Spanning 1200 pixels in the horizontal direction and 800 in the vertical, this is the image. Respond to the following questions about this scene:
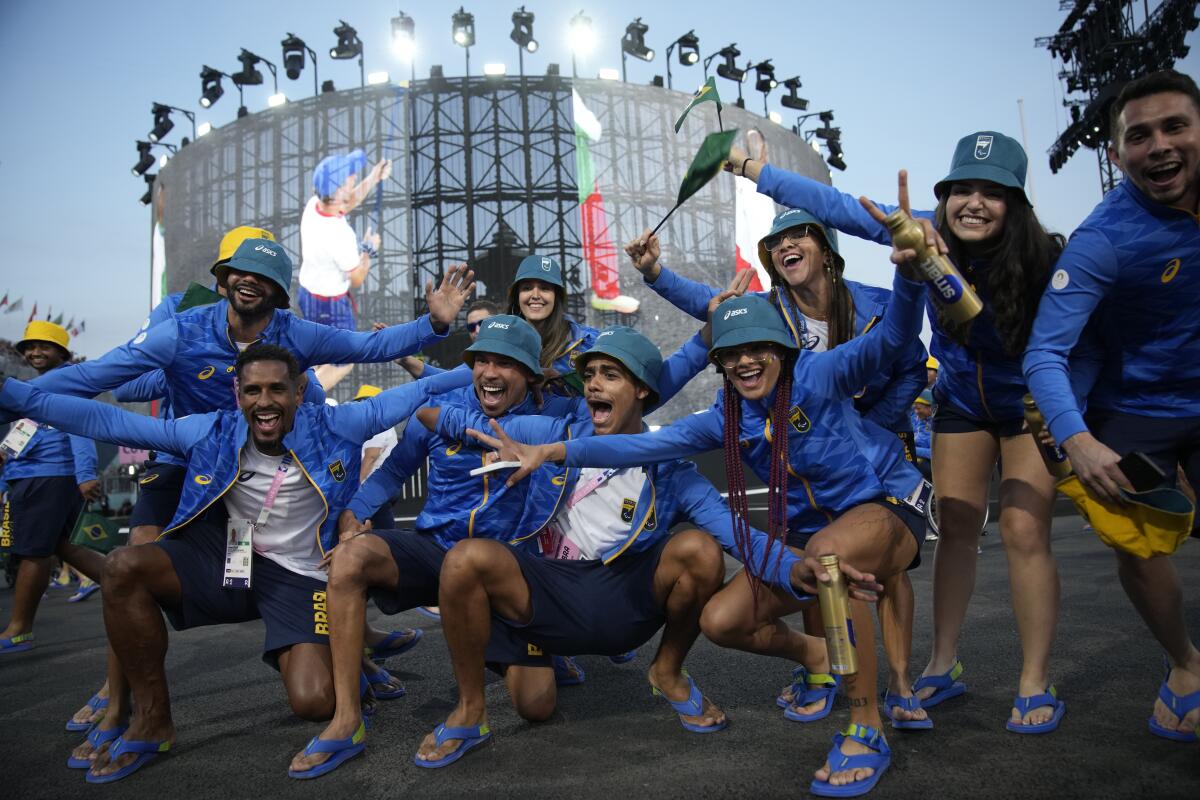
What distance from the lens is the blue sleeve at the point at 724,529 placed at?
102 inches

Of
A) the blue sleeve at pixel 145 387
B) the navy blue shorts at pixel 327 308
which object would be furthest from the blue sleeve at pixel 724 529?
the navy blue shorts at pixel 327 308

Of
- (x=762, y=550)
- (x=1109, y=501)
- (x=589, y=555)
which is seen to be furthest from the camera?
(x=589, y=555)

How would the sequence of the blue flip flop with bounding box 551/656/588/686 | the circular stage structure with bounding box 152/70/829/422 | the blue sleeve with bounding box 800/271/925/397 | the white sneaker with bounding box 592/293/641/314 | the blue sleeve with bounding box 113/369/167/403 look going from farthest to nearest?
the circular stage structure with bounding box 152/70/829/422 < the white sneaker with bounding box 592/293/641/314 < the blue sleeve with bounding box 113/369/167/403 < the blue flip flop with bounding box 551/656/588/686 < the blue sleeve with bounding box 800/271/925/397

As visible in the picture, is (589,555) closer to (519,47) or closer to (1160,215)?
(1160,215)

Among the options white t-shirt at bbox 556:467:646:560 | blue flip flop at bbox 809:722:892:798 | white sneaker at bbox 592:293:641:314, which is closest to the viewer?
blue flip flop at bbox 809:722:892:798

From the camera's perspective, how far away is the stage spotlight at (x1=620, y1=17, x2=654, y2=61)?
80.5 ft

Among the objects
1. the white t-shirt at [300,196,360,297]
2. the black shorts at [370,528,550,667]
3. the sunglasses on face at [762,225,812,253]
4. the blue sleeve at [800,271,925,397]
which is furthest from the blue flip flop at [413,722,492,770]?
the white t-shirt at [300,196,360,297]

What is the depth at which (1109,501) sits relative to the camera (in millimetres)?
2072

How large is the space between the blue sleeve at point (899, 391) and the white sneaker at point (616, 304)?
18361 millimetres

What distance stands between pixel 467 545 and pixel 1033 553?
1.85 metres

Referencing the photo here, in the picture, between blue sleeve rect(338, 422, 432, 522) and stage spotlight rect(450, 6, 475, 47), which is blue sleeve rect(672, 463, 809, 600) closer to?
blue sleeve rect(338, 422, 432, 522)

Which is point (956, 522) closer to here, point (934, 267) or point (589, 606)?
point (934, 267)

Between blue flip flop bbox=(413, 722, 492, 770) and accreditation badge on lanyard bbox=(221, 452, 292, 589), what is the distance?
938 mm

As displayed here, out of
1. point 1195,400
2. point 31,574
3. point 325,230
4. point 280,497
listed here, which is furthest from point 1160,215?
point 325,230
